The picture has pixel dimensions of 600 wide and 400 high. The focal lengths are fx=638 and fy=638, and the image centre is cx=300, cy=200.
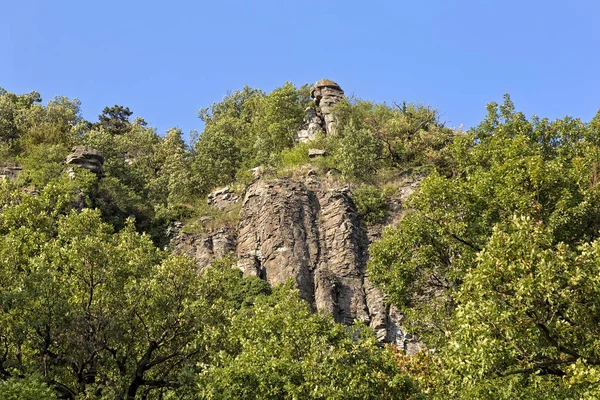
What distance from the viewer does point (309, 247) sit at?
39.3m

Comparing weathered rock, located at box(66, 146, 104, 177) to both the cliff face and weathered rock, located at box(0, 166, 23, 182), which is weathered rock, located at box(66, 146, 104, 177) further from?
the cliff face

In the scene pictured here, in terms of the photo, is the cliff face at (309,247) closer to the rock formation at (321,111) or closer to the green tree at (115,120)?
the rock formation at (321,111)

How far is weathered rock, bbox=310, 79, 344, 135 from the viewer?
5675 cm

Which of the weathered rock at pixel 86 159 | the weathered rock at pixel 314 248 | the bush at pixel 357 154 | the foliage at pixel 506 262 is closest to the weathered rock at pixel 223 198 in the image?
the weathered rock at pixel 314 248

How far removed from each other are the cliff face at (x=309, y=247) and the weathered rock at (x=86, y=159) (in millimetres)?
9268

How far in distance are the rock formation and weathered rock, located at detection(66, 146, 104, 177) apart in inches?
665

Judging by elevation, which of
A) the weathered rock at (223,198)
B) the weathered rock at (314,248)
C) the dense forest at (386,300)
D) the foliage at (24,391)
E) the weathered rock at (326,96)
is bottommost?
the foliage at (24,391)

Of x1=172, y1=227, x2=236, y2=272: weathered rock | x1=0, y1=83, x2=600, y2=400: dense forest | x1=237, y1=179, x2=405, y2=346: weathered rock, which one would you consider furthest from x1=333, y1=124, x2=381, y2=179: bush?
x1=0, y1=83, x2=600, y2=400: dense forest

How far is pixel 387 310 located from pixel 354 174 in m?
12.4

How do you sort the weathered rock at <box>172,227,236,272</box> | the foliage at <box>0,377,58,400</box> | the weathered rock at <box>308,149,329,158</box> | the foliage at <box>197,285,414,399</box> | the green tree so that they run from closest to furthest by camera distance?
the foliage at <box>0,377,58,400</box> → the foliage at <box>197,285,414,399</box> → the weathered rock at <box>172,227,236,272</box> → the weathered rock at <box>308,149,329,158</box> → the green tree

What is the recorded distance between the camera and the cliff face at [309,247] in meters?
36.0

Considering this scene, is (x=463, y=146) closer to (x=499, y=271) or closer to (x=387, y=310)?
(x=387, y=310)

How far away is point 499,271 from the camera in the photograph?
17.0 metres

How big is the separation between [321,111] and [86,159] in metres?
21.8
